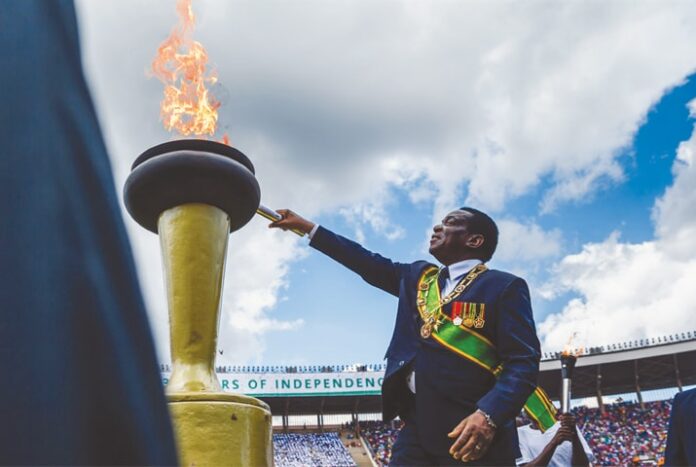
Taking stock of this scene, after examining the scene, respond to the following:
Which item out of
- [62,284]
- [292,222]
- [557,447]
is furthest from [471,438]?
[557,447]

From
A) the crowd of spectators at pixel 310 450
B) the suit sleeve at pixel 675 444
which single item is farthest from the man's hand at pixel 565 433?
the crowd of spectators at pixel 310 450

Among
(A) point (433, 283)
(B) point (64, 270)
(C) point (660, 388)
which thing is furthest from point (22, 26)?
(C) point (660, 388)

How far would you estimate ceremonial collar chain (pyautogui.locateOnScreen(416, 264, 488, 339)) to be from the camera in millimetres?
2646

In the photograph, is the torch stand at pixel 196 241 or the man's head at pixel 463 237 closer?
the torch stand at pixel 196 241

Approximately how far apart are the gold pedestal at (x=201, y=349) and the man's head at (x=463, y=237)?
3.44 ft

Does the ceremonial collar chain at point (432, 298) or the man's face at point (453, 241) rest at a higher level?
the man's face at point (453, 241)

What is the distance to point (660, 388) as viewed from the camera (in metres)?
32.2

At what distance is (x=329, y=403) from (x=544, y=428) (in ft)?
94.4

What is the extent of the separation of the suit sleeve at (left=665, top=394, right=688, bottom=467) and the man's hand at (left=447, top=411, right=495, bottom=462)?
5.43 feet

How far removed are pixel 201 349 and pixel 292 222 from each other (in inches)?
36.6

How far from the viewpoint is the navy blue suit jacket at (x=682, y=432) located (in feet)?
10.3

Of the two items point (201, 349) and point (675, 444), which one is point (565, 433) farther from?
point (201, 349)

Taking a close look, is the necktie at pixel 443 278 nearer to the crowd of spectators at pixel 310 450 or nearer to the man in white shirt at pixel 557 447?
the man in white shirt at pixel 557 447

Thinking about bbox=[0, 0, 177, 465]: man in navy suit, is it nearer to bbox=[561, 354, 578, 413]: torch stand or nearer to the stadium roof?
bbox=[561, 354, 578, 413]: torch stand
